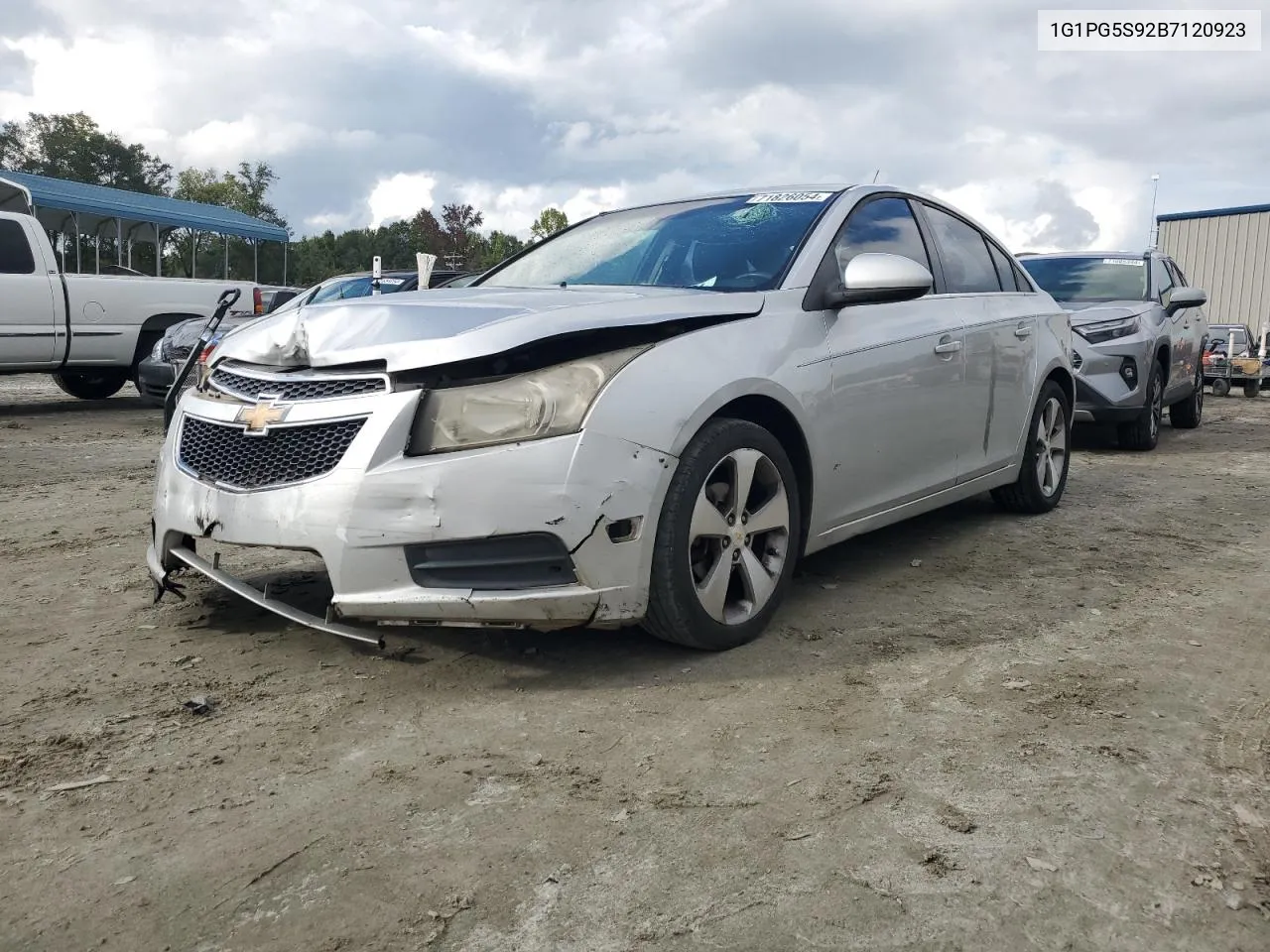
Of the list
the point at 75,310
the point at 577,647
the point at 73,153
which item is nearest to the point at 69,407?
the point at 75,310

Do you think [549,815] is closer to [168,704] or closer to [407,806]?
[407,806]

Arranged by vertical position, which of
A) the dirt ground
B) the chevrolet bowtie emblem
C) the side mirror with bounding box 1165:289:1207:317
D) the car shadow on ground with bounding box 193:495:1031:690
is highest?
the side mirror with bounding box 1165:289:1207:317

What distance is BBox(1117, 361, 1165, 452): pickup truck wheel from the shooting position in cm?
880

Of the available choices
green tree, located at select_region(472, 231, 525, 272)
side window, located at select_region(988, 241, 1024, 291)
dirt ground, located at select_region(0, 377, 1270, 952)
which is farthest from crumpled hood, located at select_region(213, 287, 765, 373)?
green tree, located at select_region(472, 231, 525, 272)

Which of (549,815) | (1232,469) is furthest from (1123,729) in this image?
(1232,469)

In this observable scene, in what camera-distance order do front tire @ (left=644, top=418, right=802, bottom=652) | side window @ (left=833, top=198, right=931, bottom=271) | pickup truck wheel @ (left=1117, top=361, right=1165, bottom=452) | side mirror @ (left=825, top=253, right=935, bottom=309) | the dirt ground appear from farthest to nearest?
1. pickup truck wheel @ (left=1117, top=361, right=1165, bottom=452)
2. side window @ (left=833, top=198, right=931, bottom=271)
3. side mirror @ (left=825, top=253, right=935, bottom=309)
4. front tire @ (left=644, top=418, right=802, bottom=652)
5. the dirt ground

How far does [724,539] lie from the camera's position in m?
3.27

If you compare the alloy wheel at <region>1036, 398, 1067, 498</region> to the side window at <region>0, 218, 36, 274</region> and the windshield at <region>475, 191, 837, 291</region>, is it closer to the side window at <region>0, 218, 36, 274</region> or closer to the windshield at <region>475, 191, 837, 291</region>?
the windshield at <region>475, 191, 837, 291</region>

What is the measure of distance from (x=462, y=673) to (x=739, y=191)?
7.66 feet

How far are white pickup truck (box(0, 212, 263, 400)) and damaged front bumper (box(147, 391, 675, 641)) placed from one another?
9.49m

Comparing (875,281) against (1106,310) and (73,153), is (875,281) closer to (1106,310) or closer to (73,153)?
(1106,310)

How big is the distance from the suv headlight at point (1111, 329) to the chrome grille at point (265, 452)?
740 centimetres

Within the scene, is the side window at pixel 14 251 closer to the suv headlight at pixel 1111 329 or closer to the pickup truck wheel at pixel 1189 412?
the suv headlight at pixel 1111 329

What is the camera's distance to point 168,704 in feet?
9.39
